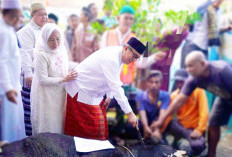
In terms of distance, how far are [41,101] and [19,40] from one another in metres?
0.55

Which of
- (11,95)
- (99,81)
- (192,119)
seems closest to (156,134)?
(192,119)

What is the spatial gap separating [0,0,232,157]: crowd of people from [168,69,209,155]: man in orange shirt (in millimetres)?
14

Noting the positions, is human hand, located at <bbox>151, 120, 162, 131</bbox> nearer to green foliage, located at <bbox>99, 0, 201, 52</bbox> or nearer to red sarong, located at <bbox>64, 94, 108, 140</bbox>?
green foliage, located at <bbox>99, 0, 201, 52</bbox>

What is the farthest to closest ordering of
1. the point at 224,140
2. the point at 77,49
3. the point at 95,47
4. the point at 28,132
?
1. the point at 224,140
2. the point at 77,49
3. the point at 95,47
4. the point at 28,132

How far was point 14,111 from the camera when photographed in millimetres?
1927

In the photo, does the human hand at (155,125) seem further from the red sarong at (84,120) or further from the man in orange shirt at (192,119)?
the red sarong at (84,120)

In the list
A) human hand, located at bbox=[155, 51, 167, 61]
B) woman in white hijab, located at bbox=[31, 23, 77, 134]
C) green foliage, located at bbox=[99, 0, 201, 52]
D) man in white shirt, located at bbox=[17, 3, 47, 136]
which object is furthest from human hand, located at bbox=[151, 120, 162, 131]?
man in white shirt, located at bbox=[17, 3, 47, 136]

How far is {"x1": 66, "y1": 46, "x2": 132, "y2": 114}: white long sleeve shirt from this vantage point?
7.41 ft

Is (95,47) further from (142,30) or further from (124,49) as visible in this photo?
(124,49)

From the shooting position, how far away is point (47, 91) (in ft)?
7.64

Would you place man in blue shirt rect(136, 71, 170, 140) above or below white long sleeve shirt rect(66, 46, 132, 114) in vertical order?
below

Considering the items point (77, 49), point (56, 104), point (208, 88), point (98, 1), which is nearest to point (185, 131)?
point (208, 88)

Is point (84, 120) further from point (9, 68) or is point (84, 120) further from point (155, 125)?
point (155, 125)

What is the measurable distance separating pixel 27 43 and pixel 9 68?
0.57m
